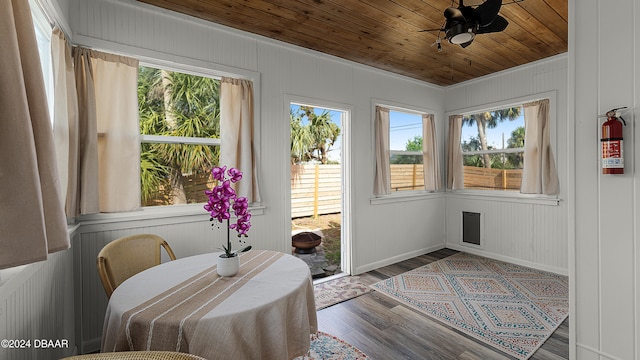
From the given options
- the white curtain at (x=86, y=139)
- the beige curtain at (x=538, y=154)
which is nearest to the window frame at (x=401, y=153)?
the beige curtain at (x=538, y=154)

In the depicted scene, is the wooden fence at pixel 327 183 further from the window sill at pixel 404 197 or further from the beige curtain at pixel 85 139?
the beige curtain at pixel 85 139

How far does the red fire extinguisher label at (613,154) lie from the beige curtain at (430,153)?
310cm

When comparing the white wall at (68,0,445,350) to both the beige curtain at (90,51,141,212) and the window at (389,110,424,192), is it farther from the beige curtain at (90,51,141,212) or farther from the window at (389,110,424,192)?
the window at (389,110,424,192)

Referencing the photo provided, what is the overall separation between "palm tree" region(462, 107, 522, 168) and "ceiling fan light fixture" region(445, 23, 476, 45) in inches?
101

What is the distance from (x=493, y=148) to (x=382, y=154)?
68.9 inches

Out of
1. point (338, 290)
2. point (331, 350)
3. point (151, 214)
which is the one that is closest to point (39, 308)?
point (151, 214)

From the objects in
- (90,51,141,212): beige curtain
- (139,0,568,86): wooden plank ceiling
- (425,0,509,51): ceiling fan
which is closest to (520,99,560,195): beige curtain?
(139,0,568,86): wooden plank ceiling

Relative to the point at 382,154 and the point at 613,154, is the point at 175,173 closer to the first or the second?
the point at 382,154

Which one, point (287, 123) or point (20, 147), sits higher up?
point (287, 123)

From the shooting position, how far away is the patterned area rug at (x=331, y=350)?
2.04 meters

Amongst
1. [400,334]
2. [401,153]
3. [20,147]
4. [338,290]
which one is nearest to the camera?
[20,147]

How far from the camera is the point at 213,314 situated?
3.88 ft

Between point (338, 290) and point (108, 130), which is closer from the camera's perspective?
point (108, 130)

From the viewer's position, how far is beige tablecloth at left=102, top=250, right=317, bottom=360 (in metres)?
1.13
